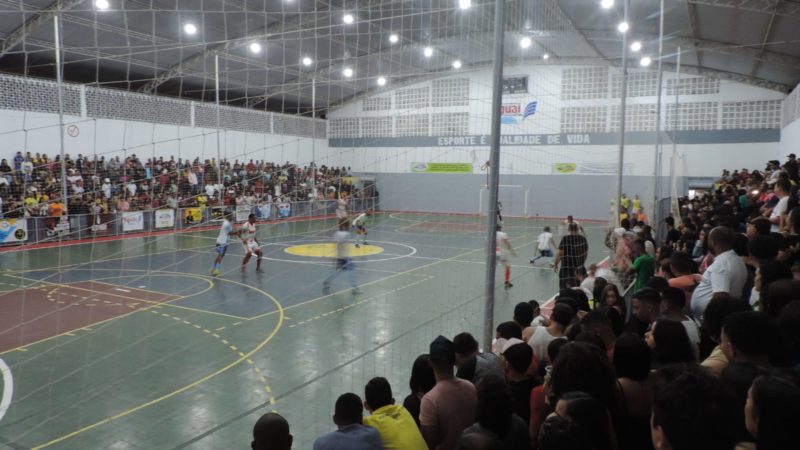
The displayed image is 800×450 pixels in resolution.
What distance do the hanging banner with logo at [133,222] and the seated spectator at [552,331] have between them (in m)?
17.2

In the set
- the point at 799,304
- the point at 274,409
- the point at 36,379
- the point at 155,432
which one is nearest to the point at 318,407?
the point at 274,409

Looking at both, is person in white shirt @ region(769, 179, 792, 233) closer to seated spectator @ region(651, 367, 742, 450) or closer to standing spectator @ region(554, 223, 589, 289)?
standing spectator @ region(554, 223, 589, 289)

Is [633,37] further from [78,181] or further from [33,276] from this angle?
[33,276]

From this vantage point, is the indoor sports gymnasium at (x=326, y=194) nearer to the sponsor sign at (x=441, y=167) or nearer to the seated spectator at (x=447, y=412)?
the seated spectator at (x=447, y=412)

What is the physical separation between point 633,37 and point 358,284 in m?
18.3

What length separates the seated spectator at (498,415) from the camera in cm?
254

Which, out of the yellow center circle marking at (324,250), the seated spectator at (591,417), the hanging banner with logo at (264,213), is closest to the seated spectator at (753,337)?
the seated spectator at (591,417)

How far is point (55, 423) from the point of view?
5.61m

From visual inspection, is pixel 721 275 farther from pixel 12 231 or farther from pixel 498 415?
pixel 12 231

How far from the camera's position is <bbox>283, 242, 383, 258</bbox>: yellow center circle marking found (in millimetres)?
17719

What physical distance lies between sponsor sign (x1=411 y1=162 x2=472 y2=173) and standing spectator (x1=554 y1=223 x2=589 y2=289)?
2269 cm

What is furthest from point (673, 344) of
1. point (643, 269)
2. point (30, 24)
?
point (30, 24)

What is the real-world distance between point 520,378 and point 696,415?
5.99ft

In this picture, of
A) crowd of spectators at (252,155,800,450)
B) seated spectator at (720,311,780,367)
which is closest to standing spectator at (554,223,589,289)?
crowd of spectators at (252,155,800,450)
